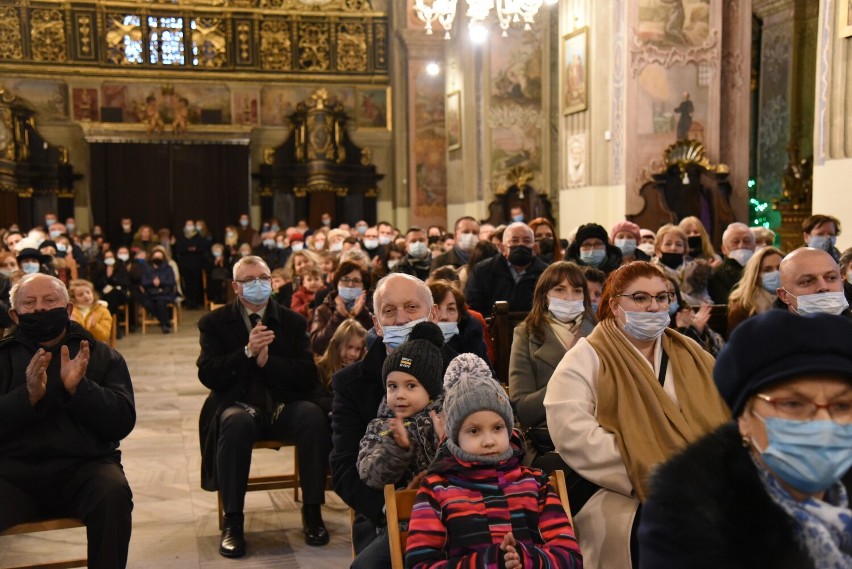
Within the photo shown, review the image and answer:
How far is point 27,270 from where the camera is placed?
345 inches

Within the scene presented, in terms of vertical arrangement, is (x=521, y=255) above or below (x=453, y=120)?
below

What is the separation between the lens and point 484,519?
2812 millimetres

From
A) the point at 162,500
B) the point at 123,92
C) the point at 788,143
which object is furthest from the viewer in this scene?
the point at 123,92

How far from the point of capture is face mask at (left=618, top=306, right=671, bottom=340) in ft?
11.8

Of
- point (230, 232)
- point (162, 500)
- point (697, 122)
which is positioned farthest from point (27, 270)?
point (230, 232)

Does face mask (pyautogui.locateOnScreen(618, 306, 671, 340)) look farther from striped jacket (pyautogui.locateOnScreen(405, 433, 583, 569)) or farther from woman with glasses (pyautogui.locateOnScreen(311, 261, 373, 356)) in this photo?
woman with glasses (pyautogui.locateOnScreen(311, 261, 373, 356))

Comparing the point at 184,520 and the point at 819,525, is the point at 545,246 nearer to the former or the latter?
the point at 184,520

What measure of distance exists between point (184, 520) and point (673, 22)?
10.3 metres

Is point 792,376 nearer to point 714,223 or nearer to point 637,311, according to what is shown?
point 637,311

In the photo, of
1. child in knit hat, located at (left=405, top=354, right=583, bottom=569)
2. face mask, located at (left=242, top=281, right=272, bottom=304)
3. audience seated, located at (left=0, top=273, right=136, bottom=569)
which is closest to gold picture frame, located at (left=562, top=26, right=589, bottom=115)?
face mask, located at (left=242, top=281, right=272, bottom=304)

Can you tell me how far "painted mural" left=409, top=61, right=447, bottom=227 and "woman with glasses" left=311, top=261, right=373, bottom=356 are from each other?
636 inches

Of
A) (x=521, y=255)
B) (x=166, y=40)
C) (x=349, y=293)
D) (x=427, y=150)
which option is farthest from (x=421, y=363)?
(x=166, y=40)

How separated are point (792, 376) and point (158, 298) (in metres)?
14.9

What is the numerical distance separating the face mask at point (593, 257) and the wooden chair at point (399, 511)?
4.34 m
